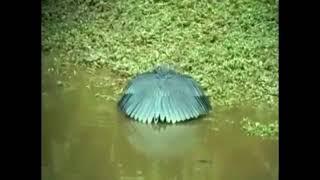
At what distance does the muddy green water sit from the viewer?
74.7 inches

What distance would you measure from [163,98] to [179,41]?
25 cm

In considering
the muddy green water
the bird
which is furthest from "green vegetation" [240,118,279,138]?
the bird

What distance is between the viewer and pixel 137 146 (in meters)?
1.97

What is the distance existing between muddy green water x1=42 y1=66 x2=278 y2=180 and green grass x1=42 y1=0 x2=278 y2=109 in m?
0.11

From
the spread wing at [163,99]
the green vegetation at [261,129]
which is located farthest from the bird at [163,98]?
the green vegetation at [261,129]

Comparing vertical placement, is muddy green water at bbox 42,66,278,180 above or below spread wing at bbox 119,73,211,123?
below

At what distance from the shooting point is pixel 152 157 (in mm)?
1923

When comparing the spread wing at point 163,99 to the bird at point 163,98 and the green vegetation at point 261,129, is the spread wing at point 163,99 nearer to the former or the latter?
the bird at point 163,98

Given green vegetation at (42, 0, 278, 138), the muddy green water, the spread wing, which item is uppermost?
green vegetation at (42, 0, 278, 138)

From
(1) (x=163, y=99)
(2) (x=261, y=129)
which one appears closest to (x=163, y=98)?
(1) (x=163, y=99)

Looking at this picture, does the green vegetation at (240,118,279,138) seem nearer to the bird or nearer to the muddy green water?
the muddy green water

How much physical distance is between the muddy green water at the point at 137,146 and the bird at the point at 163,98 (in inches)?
1.1

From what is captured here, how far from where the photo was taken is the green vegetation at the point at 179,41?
2139 millimetres
